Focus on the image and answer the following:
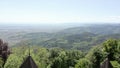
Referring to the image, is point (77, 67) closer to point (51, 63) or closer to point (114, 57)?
point (51, 63)

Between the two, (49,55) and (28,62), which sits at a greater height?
(28,62)

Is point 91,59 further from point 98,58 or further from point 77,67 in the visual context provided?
point 77,67

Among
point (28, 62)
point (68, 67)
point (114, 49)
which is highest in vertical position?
point (28, 62)

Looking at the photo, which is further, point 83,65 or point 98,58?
point 98,58

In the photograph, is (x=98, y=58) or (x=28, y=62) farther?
(x=98, y=58)

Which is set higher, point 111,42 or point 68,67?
point 111,42

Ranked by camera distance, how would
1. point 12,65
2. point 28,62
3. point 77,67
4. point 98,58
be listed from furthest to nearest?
point 98,58 → point 77,67 → point 12,65 → point 28,62

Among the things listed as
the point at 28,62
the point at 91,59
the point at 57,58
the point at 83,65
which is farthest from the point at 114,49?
the point at 28,62

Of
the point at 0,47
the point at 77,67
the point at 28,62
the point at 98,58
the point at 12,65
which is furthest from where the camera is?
the point at 98,58

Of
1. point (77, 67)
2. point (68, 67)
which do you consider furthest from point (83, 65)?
point (68, 67)
